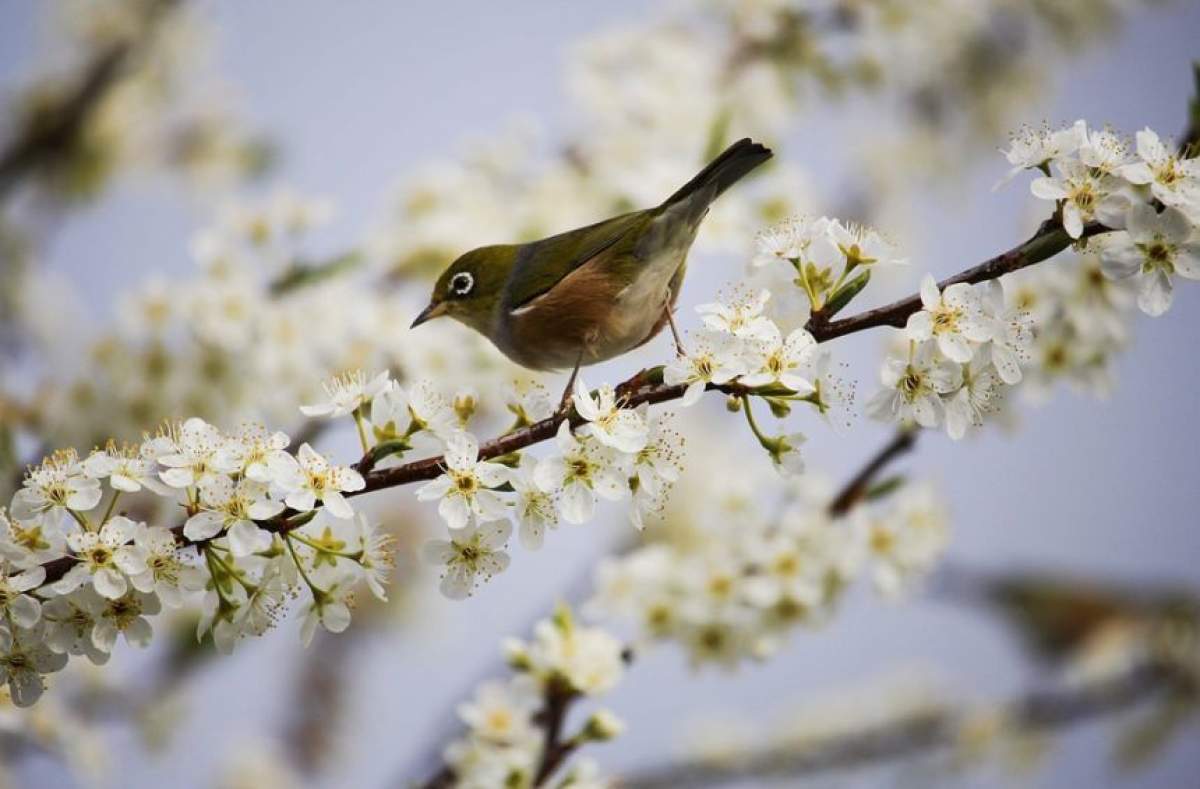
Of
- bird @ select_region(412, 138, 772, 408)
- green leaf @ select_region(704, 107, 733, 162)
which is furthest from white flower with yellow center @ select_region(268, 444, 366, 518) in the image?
green leaf @ select_region(704, 107, 733, 162)

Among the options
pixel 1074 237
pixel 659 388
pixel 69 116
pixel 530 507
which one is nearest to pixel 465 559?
pixel 530 507

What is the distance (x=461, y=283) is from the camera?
1.81m

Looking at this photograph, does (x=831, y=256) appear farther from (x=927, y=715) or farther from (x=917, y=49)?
(x=927, y=715)

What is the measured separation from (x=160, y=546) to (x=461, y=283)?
68 cm

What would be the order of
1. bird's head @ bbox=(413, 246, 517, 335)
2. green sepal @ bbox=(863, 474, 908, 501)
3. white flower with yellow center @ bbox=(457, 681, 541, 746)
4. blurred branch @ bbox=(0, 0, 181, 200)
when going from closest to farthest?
1. bird's head @ bbox=(413, 246, 517, 335)
2. white flower with yellow center @ bbox=(457, 681, 541, 746)
3. green sepal @ bbox=(863, 474, 908, 501)
4. blurred branch @ bbox=(0, 0, 181, 200)

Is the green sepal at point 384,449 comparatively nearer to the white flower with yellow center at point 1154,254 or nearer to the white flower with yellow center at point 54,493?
the white flower with yellow center at point 54,493

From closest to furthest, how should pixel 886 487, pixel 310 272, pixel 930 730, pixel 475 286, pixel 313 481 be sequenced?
pixel 313 481
pixel 475 286
pixel 886 487
pixel 310 272
pixel 930 730

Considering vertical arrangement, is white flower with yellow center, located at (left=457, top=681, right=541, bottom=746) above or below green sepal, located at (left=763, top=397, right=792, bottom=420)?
below

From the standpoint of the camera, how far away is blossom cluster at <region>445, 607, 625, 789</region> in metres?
1.86

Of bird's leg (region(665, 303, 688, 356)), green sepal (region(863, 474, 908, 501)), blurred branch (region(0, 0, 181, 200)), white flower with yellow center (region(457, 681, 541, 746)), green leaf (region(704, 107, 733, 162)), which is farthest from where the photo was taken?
blurred branch (region(0, 0, 181, 200))

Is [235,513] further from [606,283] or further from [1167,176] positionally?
[1167,176]

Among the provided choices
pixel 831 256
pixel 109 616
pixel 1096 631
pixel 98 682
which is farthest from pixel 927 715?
pixel 109 616

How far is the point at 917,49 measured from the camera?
3.71 meters

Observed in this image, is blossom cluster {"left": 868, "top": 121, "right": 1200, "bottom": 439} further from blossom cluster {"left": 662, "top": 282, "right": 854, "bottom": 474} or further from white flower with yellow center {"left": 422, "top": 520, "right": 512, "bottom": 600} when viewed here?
white flower with yellow center {"left": 422, "top": 520, "right": 512, "bottom": 600}
